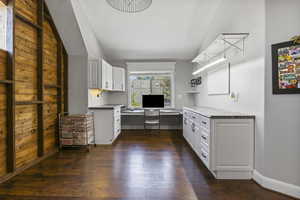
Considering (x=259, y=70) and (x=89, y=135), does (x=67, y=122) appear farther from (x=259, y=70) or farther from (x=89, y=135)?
(x=259, y=70)

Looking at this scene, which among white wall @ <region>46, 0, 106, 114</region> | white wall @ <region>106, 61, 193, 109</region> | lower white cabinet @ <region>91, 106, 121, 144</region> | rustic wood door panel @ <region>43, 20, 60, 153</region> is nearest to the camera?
rustic wood door panel @ <region>43, 20, 60, 153</region>

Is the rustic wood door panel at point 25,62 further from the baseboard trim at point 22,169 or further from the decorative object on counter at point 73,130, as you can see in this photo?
the baseboard trim at point 22,169

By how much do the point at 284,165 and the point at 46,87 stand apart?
13.2 feet

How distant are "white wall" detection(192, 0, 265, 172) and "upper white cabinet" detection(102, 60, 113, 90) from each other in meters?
2.83

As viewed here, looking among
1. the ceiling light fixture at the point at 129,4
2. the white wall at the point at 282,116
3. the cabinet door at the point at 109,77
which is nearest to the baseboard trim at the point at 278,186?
the white wall at the point at 282,116

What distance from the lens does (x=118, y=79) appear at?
552 cm

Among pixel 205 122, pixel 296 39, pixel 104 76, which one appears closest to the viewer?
pixel 296 39

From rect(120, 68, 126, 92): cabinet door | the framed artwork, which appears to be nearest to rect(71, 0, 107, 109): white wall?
rect(120, 68, 126, 92): cabinet door

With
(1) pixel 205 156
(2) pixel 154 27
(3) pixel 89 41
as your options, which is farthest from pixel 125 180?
(2) pixel 154 27

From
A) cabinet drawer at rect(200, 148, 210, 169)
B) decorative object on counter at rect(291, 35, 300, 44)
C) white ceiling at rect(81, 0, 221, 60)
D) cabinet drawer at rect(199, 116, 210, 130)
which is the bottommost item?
cabinet drawer at rect(200, 148, 210, 169)

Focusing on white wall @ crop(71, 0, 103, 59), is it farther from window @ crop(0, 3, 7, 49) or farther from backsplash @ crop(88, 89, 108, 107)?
window @ crop(0, 3, 7, 49)

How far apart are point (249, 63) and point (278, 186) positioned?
1.67 metres

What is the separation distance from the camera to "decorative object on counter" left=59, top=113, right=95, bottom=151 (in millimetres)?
3721

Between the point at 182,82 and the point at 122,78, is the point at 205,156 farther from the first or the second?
the point at 122,78
